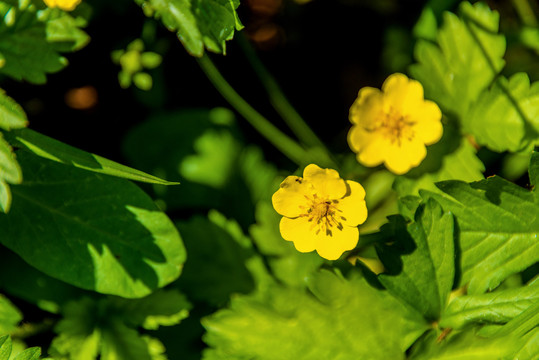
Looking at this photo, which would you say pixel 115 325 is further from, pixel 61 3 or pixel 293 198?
pixel 61 3

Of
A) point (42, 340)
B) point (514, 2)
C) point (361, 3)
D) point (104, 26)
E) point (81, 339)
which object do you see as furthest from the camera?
point (361, 3)

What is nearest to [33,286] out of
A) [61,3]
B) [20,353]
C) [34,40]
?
[20,353]

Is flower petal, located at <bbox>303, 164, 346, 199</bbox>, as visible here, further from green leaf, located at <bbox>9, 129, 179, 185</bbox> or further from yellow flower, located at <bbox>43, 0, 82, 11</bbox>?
yellow flower, located at <bbox>43, 0, 82, 11</bbox>

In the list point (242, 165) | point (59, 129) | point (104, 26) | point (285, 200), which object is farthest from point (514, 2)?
point (59, 129)

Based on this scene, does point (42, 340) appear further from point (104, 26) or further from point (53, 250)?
point (104, 26)

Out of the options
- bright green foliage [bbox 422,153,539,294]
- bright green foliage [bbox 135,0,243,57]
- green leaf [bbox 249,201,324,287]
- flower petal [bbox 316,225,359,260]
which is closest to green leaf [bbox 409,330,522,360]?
bright green foliage [bbox 422,153,539,294]

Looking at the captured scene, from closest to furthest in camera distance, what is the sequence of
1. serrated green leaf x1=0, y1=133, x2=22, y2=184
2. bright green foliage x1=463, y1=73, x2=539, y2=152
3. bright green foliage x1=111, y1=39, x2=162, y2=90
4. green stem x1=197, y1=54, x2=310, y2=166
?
serrated green leaf x1=0, y1=133, x2=22, y2=184, bright green foliage x1=463, y1=73, x2=539, y2=152, bright green foliage x1=111, y1=39, x2=162, y2=90, green stem x1=197, y1=54, x2=310, y2=166

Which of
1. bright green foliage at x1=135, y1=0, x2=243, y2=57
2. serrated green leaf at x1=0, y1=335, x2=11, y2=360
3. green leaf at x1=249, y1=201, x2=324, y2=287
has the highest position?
bright green foliage at x1=135, y1=0, x2=243, y2=57
